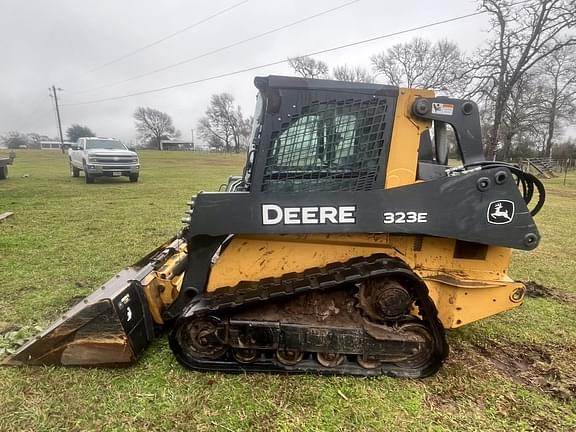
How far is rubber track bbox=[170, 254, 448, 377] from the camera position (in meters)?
2.72

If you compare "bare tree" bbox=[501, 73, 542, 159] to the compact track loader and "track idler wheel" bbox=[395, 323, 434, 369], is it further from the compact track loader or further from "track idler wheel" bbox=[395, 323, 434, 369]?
"track idler wheel" bbox=[395, 323, 434, 369]

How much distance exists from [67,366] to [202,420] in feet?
3.97

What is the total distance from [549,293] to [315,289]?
3580 millimetres

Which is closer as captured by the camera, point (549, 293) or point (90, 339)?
point (90, 339)

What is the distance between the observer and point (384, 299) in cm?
277

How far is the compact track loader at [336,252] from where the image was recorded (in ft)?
8.77

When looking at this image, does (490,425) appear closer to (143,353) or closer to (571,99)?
(143,353)

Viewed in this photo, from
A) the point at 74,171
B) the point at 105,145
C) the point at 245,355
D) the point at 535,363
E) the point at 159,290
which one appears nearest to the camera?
the point at 245,355

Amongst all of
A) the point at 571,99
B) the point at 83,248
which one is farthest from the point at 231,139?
the point at 83,248

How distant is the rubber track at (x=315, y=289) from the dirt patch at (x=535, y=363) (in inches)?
26.1

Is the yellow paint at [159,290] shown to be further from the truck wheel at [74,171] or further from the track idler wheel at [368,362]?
the truck wheel at [74,171]

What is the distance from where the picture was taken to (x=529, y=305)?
14.0 ft

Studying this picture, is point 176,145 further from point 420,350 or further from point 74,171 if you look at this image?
point 420,350

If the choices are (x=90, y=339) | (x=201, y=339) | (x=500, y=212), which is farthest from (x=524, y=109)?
(x=90, y=339)
